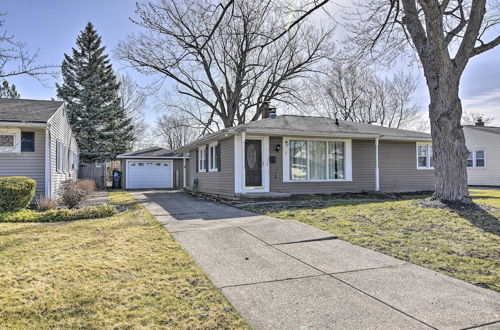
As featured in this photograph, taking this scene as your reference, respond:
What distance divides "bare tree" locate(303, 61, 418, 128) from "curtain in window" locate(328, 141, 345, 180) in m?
19.6

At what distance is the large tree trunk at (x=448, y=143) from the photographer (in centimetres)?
920

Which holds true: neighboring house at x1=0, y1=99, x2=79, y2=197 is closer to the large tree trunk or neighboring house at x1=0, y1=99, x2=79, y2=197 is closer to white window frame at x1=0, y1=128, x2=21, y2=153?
white window frame at x1=0, y1=128, x2=21, y2=153

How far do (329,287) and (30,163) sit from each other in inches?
425

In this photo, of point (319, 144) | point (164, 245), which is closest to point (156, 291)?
point (164, 245)

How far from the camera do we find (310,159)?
13.5 metres

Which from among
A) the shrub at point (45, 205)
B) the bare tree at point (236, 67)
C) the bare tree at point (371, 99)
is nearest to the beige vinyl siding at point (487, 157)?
the bare tree at point (236, 67)

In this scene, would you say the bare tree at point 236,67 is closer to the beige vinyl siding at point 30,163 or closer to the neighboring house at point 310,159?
the neighboring house at point 310,159

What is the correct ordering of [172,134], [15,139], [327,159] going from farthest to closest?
[172,134]
[327,159]
[15,139]

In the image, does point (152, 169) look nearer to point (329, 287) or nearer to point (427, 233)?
point (427, 233)

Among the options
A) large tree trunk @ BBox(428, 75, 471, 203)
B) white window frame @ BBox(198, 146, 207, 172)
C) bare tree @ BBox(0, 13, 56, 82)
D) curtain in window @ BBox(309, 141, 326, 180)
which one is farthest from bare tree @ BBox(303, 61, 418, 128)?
bare tree @ BBox(0, 13, 56, 82)

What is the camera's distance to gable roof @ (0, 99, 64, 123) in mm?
10430

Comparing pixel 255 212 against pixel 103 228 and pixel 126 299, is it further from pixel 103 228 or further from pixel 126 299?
pixel 126 299

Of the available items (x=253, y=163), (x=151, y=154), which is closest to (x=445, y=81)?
(x=253, y=163)

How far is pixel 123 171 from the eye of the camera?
78.7 ft
